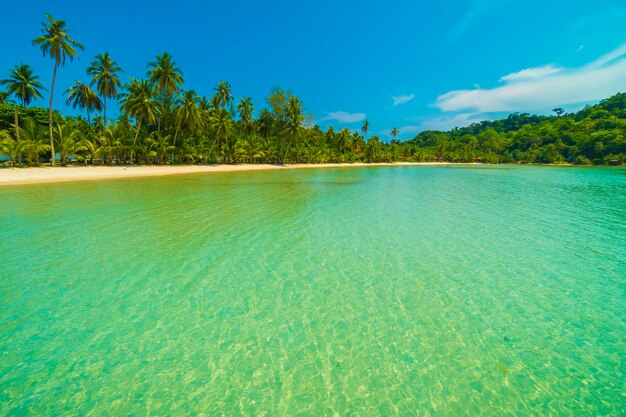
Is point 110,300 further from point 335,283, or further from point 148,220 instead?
point 148,220

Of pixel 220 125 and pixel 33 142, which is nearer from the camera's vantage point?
pixel 33 142

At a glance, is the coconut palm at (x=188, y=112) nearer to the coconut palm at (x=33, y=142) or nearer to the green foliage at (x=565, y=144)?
the coconut palm at (x=33, y=142)

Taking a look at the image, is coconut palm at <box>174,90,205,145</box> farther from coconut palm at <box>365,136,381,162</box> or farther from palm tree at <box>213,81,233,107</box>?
coconut palm at <box>365,136,381,162</box>

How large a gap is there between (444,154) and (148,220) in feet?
420

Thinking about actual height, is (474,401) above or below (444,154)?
below

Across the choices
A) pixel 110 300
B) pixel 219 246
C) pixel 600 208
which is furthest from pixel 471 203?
pixel 110 300

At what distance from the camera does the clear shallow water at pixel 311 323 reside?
3.04 m

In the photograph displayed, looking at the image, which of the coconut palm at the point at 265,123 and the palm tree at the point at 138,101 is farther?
the coconut palm at the point at 265,123

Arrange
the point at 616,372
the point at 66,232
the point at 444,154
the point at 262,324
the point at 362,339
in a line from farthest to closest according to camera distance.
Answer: the point at 444,154 → the point at 66,232 → the point at 262,324 → the point at 362,339 → the point at 616,372

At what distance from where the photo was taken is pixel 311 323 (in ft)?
14.4

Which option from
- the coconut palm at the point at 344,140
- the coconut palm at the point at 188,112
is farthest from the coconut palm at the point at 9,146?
the coconut palm at the point at 344,140

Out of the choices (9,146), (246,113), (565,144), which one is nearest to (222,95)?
(246,113)

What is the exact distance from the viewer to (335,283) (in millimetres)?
5777

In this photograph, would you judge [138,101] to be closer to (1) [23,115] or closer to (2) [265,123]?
(1) [23,115]
